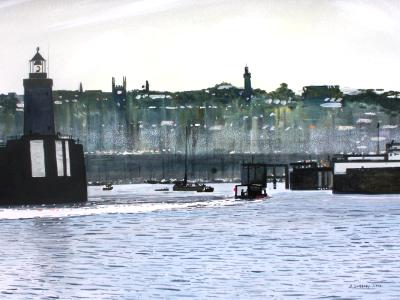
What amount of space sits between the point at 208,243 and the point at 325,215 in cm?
2447

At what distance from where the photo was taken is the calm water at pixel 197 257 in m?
22.9

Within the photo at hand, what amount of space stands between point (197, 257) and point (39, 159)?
103 ft

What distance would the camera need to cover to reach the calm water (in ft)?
75.0

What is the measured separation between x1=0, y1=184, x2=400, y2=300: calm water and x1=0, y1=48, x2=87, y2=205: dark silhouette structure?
15.2 ft

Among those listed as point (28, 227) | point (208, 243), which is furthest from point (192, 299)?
point (28, 227)

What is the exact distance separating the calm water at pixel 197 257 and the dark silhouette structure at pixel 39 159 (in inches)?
183

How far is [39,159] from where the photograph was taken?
61.4 m
